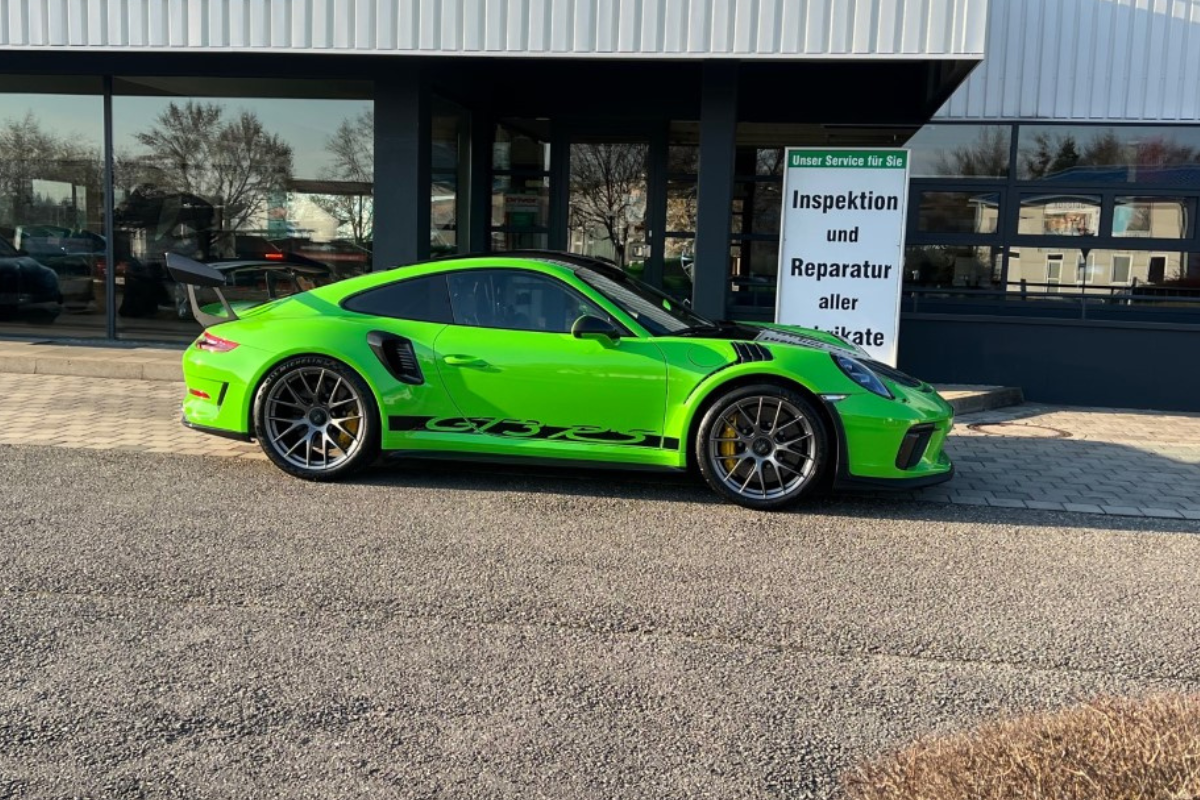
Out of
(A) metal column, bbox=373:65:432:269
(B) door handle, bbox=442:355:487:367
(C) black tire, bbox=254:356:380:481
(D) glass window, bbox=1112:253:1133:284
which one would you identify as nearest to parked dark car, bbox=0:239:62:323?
(A) metal column, bbox=373:65:432:269

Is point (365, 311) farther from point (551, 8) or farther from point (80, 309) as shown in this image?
point (80, 309)

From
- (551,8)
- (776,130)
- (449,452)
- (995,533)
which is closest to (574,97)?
(776,130)

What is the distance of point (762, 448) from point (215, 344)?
3.36m

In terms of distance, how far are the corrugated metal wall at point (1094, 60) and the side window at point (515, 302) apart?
654 centimetres

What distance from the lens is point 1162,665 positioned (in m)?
3.70

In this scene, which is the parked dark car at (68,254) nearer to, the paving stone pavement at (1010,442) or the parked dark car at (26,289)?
the parked dark car at (26,289)

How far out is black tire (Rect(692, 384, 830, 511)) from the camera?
568cm

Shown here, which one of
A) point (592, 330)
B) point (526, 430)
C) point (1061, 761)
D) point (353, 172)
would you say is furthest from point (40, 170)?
point (1061, 761)

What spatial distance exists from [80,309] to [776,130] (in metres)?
7.91

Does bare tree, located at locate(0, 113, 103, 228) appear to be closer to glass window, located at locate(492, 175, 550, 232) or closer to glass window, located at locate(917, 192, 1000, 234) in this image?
glass window, located at locate(492, 175, 550, 232)

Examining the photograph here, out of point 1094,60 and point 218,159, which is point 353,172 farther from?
point 1094,60

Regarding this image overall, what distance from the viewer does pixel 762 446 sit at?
574 centimetres

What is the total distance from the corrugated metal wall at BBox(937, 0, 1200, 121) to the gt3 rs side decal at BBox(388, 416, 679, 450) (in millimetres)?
6770

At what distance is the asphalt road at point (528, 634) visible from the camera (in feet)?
9.62
